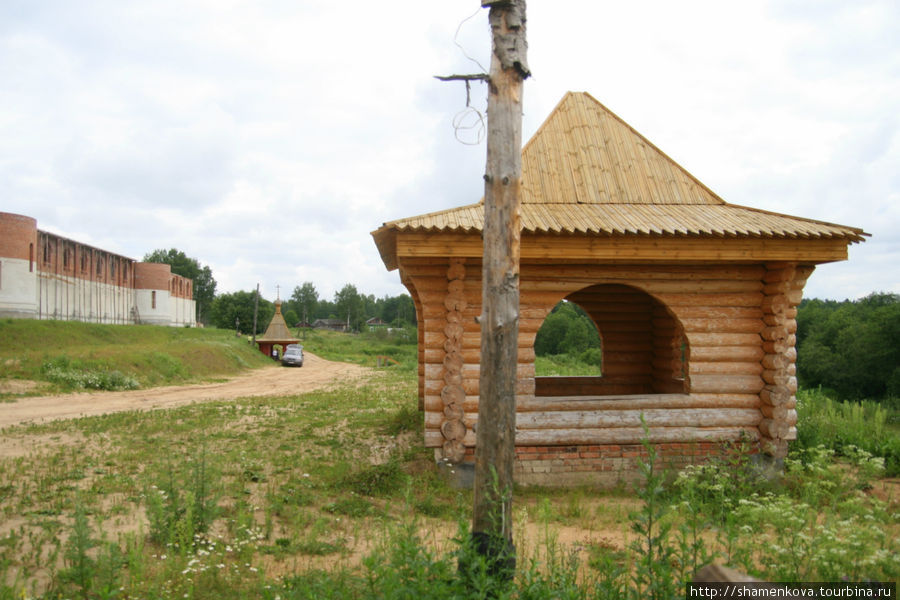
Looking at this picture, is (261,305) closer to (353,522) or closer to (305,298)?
(305,298)

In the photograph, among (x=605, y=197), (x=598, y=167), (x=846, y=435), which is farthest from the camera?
(x=846, y=435)

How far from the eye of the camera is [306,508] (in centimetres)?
704

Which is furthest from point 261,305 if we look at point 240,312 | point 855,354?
point 855,354

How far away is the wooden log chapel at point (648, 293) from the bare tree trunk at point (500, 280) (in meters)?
2.96

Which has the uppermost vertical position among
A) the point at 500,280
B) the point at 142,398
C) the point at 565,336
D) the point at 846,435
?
the point at 500,280

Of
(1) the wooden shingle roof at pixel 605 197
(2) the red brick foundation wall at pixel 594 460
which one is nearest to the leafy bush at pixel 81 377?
(1) the wooden shingle roof at pixel 605 197

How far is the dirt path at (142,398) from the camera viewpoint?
14273mm

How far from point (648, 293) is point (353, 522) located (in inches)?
202

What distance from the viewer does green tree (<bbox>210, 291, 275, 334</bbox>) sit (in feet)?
231

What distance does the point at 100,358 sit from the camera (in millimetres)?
23391

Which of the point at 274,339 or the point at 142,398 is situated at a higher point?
the point at 274,339

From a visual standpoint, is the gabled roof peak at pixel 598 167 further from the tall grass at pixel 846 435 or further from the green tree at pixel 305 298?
the green tree at pixel 305 298

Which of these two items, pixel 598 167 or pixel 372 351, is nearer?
pixel 598 167

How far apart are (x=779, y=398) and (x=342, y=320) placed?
107180 millimetres
